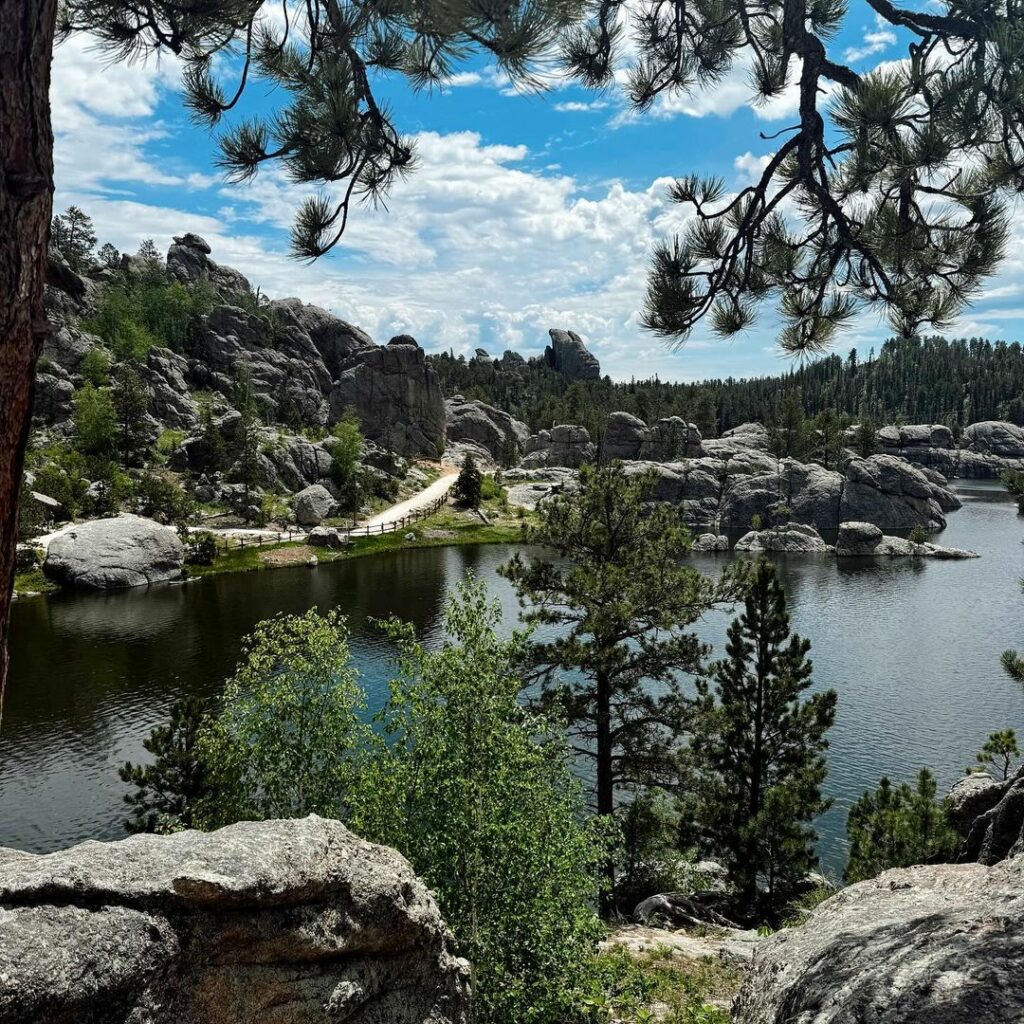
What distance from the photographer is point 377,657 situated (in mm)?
42281

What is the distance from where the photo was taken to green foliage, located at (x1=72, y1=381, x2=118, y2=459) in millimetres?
78438

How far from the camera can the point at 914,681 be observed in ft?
126

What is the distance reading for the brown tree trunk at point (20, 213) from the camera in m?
4.58

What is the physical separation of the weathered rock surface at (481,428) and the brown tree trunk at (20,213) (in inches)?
5120

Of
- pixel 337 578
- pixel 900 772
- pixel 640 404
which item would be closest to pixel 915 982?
pixel 900 772

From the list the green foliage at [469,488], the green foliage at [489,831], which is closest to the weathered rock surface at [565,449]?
the green foliage at [469,488]

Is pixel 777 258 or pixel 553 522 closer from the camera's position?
pixel 777 258

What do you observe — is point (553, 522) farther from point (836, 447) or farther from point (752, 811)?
point (836, 447)

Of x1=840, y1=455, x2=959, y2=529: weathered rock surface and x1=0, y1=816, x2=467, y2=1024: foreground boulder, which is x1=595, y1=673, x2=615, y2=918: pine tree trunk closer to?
x1=0, y1=816, x2=467, y2=1024: foreground boulder

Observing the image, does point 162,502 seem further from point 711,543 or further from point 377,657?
point 711,543

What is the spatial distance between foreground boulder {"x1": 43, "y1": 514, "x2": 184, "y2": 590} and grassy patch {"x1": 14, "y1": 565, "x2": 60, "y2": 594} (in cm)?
53

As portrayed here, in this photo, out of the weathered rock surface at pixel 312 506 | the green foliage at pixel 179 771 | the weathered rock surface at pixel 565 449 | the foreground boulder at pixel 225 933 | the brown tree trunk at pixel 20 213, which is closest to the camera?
the brown tree trunk at pixel 20 213

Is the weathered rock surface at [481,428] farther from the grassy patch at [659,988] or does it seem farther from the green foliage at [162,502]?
the grassy patch at [659,988]

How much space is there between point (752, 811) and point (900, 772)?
10983mm
